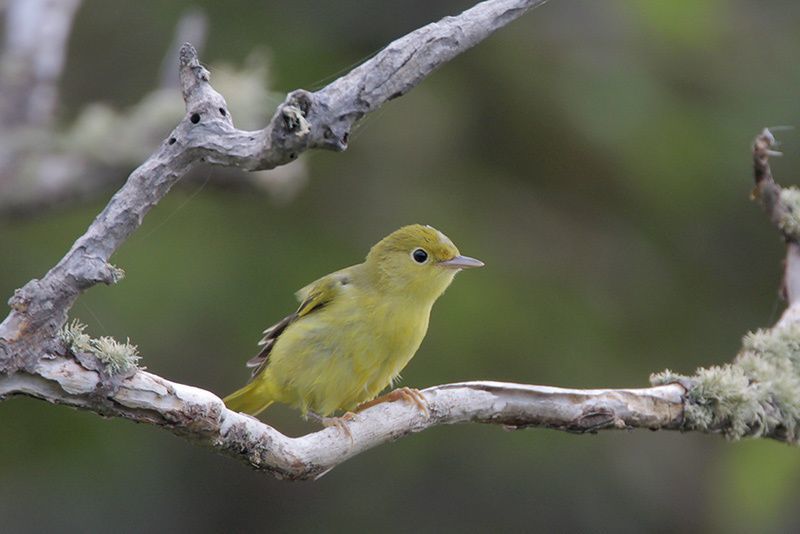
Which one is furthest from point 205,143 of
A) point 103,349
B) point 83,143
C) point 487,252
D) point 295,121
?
point 487,252

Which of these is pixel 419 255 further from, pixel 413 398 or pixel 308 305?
pixel 413 398

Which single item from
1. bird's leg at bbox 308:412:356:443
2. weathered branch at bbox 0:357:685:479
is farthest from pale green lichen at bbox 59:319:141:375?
bird's leg at bbox 308:412:356:443

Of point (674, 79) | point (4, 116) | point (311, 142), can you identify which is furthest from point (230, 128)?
Result: point (674, 79)

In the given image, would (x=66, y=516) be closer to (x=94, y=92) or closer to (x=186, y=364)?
Result: (x=186, y=364)

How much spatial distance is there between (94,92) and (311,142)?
603cm

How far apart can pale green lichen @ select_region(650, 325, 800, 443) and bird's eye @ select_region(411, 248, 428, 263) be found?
3.82ft

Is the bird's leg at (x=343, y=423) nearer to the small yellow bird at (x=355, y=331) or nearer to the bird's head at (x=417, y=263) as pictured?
the small yellow bird at (x=355, y=331)

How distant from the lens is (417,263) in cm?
452

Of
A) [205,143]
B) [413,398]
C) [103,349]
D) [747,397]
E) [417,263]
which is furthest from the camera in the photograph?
[417,263]

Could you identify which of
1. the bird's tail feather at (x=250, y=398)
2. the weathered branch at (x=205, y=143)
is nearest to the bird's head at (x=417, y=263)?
the bird's tail feather at (x=250, y=398)

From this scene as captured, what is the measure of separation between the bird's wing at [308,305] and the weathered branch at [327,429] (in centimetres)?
107

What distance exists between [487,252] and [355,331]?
385 cm

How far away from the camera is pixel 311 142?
8.98ft

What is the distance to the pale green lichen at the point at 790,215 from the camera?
429cm
